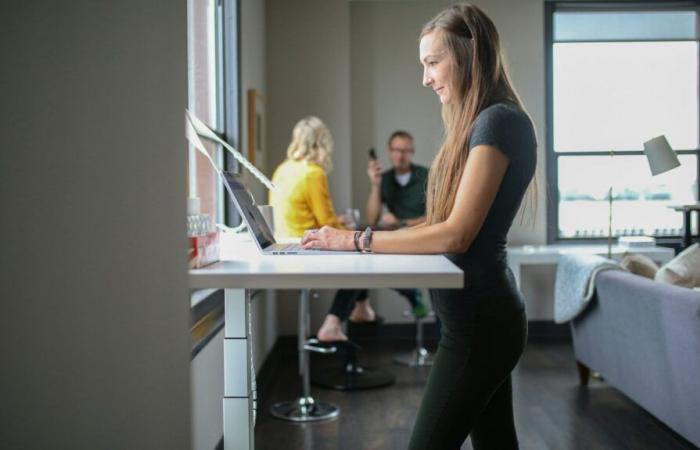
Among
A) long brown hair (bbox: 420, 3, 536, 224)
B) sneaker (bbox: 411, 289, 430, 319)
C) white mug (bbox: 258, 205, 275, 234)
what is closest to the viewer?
long brown hair (bbox: 420, 3, 536, 224)

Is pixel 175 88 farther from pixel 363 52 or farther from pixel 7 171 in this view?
pixel 363 52

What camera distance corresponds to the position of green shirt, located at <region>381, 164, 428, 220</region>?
211 inches

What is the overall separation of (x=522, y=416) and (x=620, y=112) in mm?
2951

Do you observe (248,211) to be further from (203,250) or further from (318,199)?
(318,199)

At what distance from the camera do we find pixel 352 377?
456cm

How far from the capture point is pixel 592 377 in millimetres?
4574

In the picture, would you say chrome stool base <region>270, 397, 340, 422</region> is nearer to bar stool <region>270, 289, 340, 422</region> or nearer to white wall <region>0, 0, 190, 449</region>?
bar stool <region>270, 289, 340, 422</region>

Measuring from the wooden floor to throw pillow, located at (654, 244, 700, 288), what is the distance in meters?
0.64

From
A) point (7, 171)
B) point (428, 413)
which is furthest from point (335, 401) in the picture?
point (7, 171)

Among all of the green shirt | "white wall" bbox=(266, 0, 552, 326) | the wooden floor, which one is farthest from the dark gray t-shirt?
"white wall" bbox=(266, 0, 552, 326)

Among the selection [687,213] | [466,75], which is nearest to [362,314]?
[687,213]

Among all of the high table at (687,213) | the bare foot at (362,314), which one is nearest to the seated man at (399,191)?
the bare foot at (362,314)

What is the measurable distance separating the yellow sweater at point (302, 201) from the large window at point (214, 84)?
305 millimetres

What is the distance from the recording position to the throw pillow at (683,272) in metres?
3.49
